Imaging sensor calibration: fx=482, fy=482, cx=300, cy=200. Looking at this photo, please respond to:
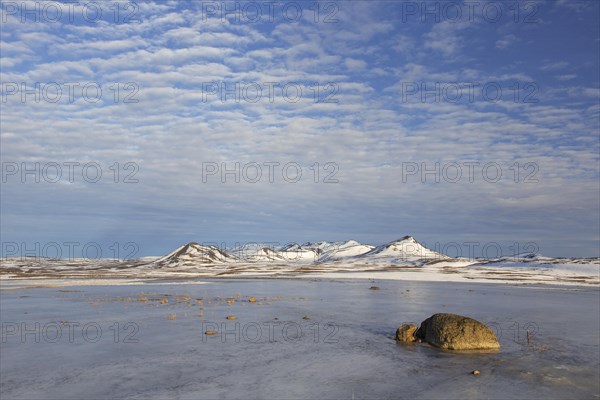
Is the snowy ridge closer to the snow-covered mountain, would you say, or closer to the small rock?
the snow-covered mountain

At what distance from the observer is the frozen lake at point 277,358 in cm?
1364

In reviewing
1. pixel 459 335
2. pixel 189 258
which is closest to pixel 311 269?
pixel 189 258

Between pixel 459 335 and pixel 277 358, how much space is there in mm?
7756

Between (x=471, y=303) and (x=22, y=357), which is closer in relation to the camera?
(x=22, y=357)

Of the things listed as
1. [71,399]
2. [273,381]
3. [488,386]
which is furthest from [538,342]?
[71,399]

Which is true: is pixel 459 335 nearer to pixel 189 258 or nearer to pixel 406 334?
pixel 406 334

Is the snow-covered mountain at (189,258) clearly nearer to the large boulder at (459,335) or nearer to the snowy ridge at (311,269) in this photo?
the snowy ridge at (311,269)

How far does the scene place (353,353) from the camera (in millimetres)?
18688

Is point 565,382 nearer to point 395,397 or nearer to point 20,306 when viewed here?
point 395,397

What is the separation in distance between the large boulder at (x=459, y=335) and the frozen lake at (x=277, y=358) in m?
0.64

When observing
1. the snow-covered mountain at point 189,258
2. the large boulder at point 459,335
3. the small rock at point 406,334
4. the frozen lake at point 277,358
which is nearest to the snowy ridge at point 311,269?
the snow-covered mountain at point 189,258

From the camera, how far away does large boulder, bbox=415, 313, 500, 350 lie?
19656 mm

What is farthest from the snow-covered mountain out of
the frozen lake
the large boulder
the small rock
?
the large boulder

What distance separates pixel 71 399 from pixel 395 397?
8542mm
